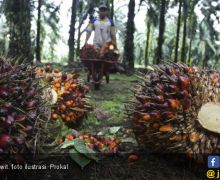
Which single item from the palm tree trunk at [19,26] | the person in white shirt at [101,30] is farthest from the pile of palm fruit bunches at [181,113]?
the person in white shirt at [101,30]

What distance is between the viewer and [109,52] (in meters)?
10.7

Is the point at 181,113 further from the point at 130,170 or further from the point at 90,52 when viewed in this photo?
the point at 90,52

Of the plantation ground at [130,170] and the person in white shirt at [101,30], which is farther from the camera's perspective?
the person in white shirt at [101,30]

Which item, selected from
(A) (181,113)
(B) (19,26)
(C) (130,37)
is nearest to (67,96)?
(A) (181,113)

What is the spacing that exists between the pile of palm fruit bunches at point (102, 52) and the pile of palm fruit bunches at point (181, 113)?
20.8ft

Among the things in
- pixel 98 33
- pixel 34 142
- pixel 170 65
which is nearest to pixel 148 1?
pixel 98 33

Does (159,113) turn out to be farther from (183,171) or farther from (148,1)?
(148,1)

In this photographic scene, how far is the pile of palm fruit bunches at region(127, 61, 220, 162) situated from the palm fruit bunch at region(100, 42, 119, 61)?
630 cm

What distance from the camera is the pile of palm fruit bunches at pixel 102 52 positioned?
35.0ft

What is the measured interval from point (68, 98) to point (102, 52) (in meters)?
5.09

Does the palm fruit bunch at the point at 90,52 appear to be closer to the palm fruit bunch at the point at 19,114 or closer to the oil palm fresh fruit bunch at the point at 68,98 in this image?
the oil palm fresh fruit bunch at the point at 68,98

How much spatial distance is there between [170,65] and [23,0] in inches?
222

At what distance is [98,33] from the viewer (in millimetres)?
11070

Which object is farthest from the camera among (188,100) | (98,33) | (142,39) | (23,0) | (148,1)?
(142,39)
